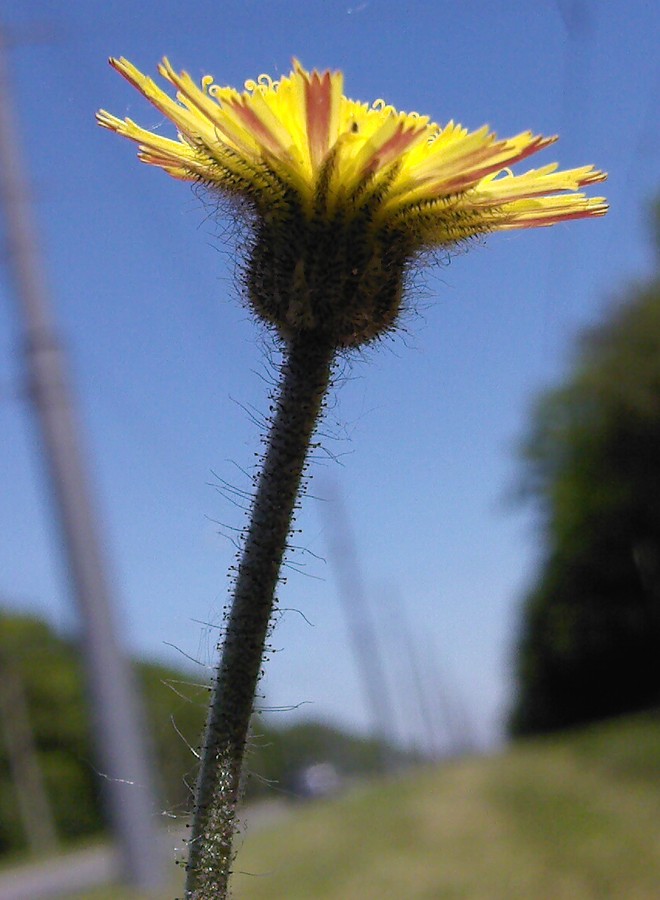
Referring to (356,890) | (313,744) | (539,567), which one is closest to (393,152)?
(356,890)

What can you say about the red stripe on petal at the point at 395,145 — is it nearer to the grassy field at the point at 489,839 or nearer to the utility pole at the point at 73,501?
the grassy field at the point at 489,839

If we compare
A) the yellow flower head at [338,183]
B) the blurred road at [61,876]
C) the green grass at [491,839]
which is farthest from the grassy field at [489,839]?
the yellow flower head at [338,183]

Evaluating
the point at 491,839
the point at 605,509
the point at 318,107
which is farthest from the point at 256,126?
the point at 605,509

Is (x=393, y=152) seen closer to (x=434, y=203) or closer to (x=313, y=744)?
(x=434, y=203)

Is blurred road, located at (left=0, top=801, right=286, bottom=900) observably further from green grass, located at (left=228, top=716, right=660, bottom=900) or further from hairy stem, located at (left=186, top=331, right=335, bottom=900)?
hairy stem, located at (left=186, top=331, right=335, bottom=900)

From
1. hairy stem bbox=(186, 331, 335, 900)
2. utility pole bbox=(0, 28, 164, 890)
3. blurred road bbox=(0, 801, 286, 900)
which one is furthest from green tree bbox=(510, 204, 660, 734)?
hairy stem bbox=(186, 331, 335, 900)

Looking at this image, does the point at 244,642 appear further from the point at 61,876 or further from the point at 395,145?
the point at 61,876
